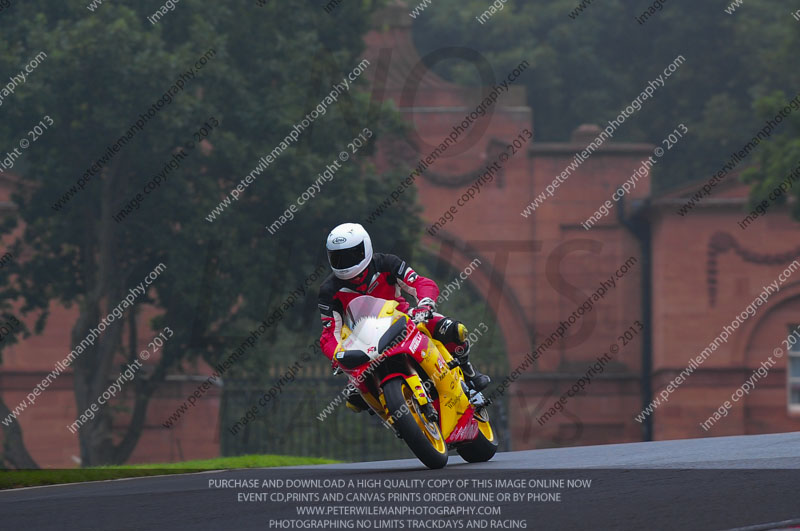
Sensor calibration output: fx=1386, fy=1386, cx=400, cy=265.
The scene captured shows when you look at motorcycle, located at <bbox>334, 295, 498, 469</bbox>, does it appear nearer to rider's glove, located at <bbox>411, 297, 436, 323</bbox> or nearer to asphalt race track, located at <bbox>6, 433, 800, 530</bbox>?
rider's glove, located at <bbox>411, 297, 436, 323</bbox>

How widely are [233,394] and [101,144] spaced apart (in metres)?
6.07

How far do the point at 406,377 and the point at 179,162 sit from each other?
1742cm

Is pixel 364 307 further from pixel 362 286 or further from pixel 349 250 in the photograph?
pixel 349 250

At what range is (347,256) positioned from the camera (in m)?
10.6

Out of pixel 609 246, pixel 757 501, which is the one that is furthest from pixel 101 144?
pixel 757 501

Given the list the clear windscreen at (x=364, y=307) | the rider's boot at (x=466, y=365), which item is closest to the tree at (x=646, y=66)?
the rider's boot at (x=466, y=365)

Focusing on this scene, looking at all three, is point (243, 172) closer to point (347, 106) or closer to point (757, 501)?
point (347, 106)

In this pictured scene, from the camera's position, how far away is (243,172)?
27.3 metres

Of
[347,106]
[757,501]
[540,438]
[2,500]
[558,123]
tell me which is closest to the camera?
[757,501]

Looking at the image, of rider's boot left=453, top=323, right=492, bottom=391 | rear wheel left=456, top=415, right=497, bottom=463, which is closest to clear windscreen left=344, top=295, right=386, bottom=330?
rider's boot left=453, top=323, right=492, bottom=391

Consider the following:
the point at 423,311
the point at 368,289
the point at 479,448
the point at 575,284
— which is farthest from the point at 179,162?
the point at 423,311

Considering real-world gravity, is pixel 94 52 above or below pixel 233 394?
above

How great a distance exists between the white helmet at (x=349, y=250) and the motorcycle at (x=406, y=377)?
0.86ft

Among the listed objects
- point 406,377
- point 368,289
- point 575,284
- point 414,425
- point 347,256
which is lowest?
point 575,284
